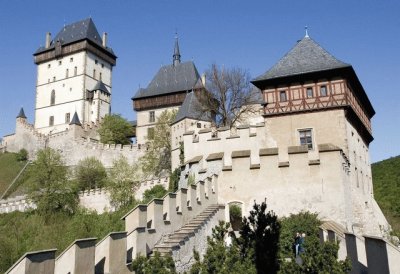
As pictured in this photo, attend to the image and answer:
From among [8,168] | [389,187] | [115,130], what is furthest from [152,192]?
[8,168]

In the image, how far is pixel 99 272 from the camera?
7.49 m

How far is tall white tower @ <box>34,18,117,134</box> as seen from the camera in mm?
60656

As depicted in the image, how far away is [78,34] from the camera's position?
64.9 meters

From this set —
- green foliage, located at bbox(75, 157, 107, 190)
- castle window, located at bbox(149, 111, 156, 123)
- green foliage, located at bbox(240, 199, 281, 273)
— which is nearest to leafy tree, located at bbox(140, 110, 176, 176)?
green foliage, located at bbox(75, 157, 107, 190)

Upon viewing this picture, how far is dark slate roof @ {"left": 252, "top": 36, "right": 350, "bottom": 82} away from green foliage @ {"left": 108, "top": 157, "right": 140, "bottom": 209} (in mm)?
17221

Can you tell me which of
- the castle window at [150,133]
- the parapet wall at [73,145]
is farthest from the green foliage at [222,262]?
the parapet wall at [73,145]

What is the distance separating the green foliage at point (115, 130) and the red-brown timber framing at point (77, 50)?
1680 centimetres

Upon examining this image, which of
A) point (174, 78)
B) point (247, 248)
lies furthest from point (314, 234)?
point (174, 78)

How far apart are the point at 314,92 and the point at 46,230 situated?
826 inches

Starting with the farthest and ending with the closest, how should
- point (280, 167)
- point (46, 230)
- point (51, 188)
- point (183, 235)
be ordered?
point (51, 188), point (46, 230), point (280, 167), point (183, 235)

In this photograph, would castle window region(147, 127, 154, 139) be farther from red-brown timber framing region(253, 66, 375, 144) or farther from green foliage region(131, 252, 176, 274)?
green foliage region(131, 252, 176, 274)

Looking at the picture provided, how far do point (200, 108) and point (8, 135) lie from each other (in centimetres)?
3945

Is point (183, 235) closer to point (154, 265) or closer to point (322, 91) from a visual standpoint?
point (154, 265)

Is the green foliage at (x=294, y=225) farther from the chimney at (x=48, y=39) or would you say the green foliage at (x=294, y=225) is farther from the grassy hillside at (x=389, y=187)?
the chimney at (x=48, y=39)
